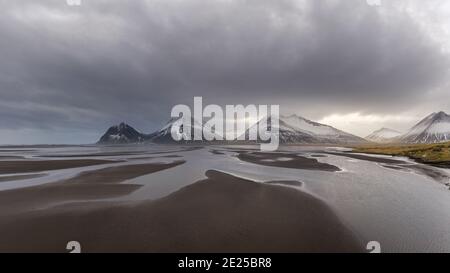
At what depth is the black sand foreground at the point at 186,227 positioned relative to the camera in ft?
33.2

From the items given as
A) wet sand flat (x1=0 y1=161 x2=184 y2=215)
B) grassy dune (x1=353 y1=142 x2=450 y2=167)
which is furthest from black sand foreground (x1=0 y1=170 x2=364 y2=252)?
grassy dune (x1=353 y1=142 x2=450 y2=167)

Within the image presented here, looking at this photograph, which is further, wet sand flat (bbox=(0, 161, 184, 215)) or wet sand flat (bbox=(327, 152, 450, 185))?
wet sand flat (bbox=(327, 152, 450, 185))

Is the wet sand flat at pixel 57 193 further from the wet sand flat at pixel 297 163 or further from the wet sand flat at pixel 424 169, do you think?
the wet sand flat at pixel 424 169

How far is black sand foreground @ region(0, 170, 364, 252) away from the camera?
10133mm

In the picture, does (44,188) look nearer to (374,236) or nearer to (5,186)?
(5,186)

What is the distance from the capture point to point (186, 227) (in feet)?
40.0

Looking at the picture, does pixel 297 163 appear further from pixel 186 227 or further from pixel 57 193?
pixel 57 193

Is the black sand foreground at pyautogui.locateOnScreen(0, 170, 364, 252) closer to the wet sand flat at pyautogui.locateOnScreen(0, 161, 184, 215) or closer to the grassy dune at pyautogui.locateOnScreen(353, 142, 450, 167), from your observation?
the wet sand flat at pyautogui.locateOnScreen(0, 161, 184, 215)

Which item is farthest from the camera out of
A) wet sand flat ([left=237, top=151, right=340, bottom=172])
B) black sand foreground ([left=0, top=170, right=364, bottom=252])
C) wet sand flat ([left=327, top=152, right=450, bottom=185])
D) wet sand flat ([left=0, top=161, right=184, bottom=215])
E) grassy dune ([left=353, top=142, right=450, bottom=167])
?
grassy dune ([left=353, top=142, right=450, bottom=167])

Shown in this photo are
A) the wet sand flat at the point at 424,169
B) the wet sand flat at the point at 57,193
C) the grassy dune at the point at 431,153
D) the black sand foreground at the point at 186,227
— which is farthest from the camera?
the grassy dune at the point at 431,153

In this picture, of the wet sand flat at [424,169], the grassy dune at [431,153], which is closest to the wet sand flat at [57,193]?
the wet sand flat at [424,169]

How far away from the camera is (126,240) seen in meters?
10.6
